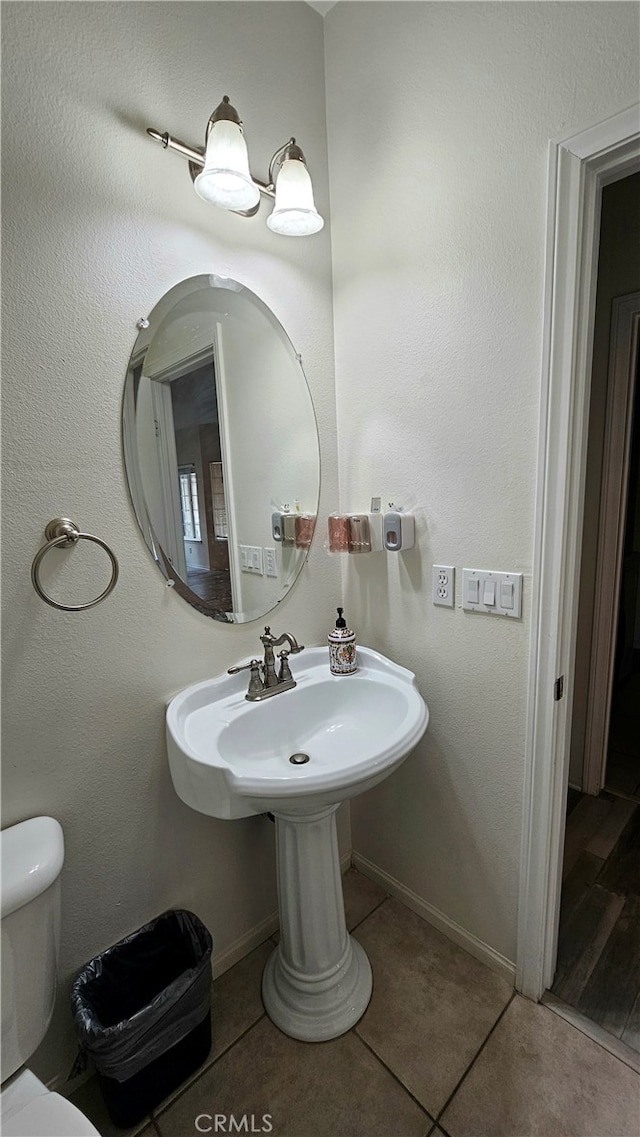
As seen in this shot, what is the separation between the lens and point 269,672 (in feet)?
4.33

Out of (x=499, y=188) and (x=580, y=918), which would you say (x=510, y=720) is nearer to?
(x=580, y=918)

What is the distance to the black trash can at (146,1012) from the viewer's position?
99cm

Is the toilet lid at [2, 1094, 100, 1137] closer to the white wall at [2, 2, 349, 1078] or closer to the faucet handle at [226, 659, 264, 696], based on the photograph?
the white wall at [2, 2, 349, 1078]

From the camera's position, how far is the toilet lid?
0.77 m

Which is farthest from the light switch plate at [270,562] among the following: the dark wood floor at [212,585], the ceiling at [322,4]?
the ceiling at [322,4]

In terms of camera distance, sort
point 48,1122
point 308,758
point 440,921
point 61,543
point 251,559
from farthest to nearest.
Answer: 1. point 440,921
2. point 251,559
3. point 308,758
4. point 61,543
5. point 48,1122

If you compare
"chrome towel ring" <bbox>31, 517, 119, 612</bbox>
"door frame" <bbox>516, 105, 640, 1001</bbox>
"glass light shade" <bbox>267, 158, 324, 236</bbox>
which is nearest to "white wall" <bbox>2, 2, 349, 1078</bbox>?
"chrome towel ring" <bbox>31, 517, 119, 612</bbox>

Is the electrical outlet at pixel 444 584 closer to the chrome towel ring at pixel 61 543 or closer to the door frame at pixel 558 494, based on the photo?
the door frame at pixel 558 494

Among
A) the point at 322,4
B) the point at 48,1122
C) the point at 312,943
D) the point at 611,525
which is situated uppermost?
the point at 322,4

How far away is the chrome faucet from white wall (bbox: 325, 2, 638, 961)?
340 millimetres

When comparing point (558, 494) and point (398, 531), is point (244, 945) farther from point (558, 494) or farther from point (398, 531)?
point (558, 494)

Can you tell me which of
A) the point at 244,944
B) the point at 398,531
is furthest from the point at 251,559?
the point at 244,944

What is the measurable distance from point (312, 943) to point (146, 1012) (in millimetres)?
436
